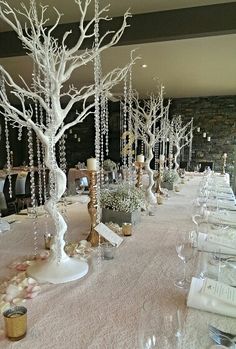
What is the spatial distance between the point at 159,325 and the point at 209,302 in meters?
0.22

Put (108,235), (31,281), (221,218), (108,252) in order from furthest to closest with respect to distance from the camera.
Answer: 1. (221,218)
2. (108,235)
3. (108,252)
4. (31,281)

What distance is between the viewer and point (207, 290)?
104 centimetres

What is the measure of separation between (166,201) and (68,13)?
236cm

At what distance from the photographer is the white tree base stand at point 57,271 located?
3.86ft

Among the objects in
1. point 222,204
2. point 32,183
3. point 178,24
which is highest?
point 178,24

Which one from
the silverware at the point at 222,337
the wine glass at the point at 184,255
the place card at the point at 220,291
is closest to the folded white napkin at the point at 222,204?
the wine glass at the point at 184,255

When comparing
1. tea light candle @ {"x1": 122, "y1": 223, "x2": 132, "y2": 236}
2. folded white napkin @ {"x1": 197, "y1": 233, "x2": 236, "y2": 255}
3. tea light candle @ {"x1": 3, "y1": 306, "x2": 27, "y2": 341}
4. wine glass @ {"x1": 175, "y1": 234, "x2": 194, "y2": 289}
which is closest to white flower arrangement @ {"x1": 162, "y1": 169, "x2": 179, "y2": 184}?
tea light candle @ {"x1": 122, "y1": 223, "x2": 132, "y2": 236}

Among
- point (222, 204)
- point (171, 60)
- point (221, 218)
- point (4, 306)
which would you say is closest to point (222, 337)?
point (4, 306)

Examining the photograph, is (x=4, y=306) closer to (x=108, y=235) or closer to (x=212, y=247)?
(x=108, y=235)

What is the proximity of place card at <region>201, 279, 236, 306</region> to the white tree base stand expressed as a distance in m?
0.50

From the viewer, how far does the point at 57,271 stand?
47.6 inches

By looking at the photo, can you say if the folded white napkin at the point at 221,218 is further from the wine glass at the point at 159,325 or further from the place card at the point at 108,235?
the wine glass at the point at 159,325

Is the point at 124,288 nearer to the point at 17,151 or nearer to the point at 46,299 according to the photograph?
the point at 46,299

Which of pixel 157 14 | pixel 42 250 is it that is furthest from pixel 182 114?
pixel 42 250
